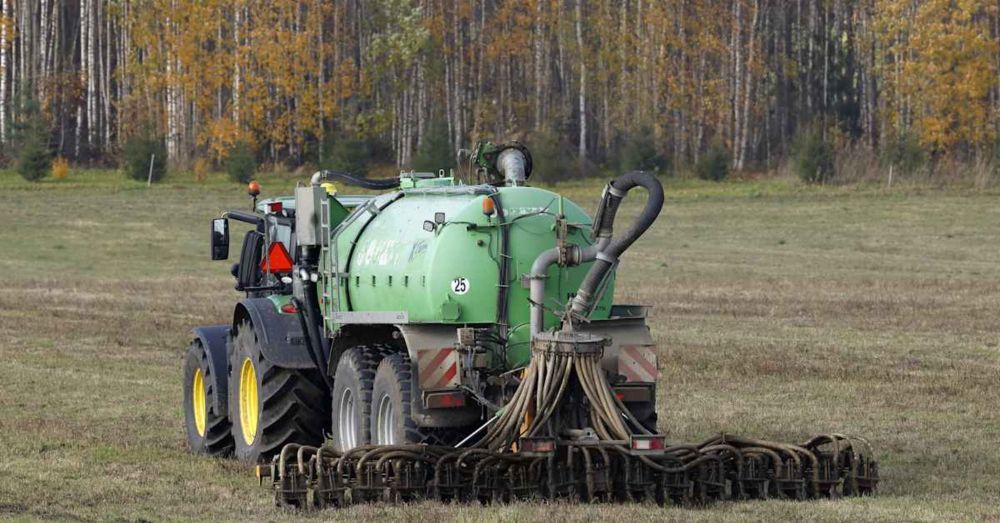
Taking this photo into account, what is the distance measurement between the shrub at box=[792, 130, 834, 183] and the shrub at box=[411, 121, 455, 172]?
32.7 feet

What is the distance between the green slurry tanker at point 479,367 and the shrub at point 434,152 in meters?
36.7

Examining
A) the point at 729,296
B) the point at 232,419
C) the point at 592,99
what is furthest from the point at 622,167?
the point at 232,419

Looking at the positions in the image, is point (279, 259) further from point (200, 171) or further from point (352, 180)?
point (200, 171)

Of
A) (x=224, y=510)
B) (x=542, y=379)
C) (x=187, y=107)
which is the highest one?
(x=187, y=107)

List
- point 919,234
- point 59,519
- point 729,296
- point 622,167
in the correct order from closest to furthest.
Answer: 1. point 59,519
2. point 729,296
3. point 919,234
4. point 622,167

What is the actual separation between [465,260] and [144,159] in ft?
137

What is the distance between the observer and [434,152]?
167 feet

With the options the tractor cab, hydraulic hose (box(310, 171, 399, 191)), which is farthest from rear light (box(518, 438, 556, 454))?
hydraulic hose (box(310, 171, 399, 191))

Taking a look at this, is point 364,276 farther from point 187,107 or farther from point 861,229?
point 187,107

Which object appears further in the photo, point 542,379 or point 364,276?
point 364,276

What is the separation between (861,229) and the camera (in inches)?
1614

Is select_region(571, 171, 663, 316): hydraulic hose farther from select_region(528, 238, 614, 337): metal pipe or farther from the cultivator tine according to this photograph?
the cultivator tine

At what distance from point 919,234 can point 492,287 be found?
98.5 feet

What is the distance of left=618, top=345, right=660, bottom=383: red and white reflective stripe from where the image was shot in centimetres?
1163
